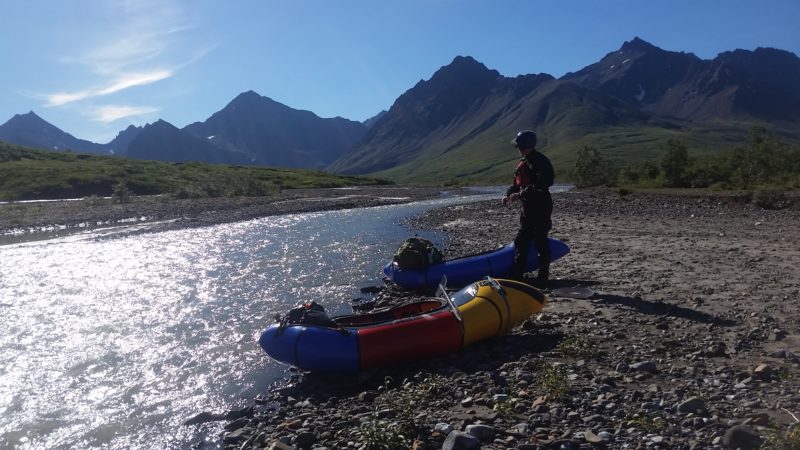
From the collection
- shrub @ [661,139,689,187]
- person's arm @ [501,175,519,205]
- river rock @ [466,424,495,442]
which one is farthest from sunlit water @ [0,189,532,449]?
shrub @ [661,139,689,187]

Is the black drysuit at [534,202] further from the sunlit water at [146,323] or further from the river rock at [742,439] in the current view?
the river rock at [742,439]

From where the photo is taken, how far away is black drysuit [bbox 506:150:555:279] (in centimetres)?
1143

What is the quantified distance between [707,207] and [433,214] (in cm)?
1602

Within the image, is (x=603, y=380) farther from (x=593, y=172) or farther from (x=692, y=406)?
(x=593, y=172)

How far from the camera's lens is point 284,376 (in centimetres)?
936

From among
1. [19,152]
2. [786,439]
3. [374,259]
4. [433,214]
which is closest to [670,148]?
[433,214]

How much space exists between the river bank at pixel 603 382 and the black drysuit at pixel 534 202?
1.08 meters

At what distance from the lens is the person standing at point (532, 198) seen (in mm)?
11398

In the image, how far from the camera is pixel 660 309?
1009 centimetres

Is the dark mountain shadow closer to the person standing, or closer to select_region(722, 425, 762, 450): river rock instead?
the person standing

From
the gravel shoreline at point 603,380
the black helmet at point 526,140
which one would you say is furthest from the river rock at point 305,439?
the black helmet at point 526,140

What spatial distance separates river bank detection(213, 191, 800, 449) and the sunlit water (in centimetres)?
136

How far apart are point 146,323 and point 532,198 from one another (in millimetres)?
9542

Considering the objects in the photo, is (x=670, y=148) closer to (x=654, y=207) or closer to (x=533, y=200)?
(x=654, y=207)
